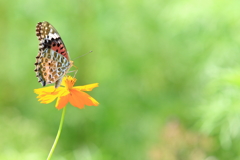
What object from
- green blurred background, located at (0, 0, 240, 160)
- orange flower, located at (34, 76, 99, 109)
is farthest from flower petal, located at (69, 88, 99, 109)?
green blurred background, located at (0, 0, 240, 160)

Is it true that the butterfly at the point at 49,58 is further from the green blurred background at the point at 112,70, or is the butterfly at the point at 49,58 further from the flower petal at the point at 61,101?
the green blurred background at the point at 112,70

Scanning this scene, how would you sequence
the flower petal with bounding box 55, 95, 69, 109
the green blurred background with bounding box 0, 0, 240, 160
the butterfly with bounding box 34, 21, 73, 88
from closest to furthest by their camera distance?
1. the flower petal with bounding box 55, 95, 69, 109
2. the butterfly with bounding box 34, 21, 73, 88
3. the green blurred background with bounding box 0, 0, 240, 160

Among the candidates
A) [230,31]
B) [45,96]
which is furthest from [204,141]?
[45,96]

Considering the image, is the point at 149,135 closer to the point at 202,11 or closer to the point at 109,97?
the point at 109,97

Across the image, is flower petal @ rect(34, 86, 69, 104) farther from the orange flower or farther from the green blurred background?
the green blurred background

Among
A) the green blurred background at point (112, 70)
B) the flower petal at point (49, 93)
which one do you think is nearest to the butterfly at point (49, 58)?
the flower petal at point (49, 93)

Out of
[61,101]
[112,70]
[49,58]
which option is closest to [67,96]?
[61,101]
